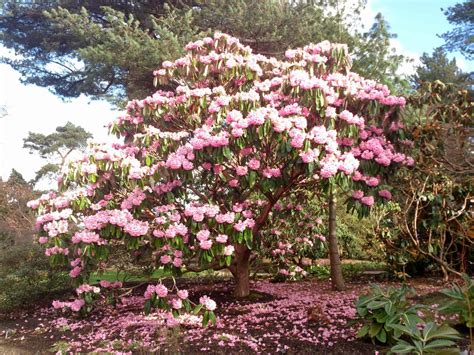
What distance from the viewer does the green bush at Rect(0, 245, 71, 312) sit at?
744cm

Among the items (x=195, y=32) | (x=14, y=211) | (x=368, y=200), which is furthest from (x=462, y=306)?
(x=14, y=211)

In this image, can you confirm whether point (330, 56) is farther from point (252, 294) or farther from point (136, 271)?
point (136, 271)

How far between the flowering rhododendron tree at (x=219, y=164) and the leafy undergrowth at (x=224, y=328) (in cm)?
39

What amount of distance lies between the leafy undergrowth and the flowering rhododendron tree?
0.39 m

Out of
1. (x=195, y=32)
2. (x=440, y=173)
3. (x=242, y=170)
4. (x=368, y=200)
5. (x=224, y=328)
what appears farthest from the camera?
(x=195, y=32)

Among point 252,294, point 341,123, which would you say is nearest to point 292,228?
point 252,294

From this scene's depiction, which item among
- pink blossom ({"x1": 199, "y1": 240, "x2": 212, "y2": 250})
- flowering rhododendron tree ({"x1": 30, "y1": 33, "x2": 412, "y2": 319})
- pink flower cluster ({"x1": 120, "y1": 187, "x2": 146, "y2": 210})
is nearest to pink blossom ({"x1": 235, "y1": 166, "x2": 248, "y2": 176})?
flowering rhododendron tree ({"x1": 30, "y1": 33, "x2": 412, "y2": 319})

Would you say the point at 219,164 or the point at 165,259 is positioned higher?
the point at 219,164

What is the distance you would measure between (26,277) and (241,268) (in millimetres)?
3873

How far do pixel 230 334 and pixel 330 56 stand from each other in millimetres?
3978

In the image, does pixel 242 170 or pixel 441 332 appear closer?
pixel 441 332

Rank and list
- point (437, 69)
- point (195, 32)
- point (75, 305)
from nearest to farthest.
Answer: point (75, 305) → point (195, 32) → point (437, 69)

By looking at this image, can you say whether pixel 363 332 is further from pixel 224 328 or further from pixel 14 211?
pixel 14 211

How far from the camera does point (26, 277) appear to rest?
296 inches
